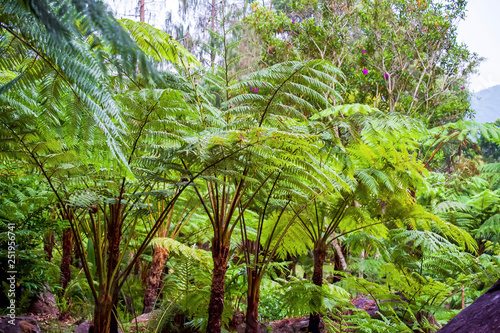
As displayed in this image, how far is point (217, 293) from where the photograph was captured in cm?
229

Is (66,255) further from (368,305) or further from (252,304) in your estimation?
(368,305)

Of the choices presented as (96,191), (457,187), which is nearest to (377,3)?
(457,187)

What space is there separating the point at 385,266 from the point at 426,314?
3.11ft

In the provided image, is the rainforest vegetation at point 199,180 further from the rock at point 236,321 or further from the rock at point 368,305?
the rock at point 368,305

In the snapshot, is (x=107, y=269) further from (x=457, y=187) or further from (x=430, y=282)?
(x=457, y=187)

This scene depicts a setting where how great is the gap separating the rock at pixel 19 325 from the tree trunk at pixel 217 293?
1.27 meters

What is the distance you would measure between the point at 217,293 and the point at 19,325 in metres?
1.37

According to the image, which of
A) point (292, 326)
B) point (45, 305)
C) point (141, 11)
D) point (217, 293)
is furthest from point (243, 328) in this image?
point (141, 11)

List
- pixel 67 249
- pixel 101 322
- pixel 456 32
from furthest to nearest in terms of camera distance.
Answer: pixel 456 32 < pixel 67 249 < pixel 101 322

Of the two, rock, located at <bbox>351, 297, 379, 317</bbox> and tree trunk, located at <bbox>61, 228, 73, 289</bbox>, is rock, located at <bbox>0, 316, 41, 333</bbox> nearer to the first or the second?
tree trunk, located at <bbox>61, 228, 73, 289</bbox>

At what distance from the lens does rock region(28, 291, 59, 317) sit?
3.54 m

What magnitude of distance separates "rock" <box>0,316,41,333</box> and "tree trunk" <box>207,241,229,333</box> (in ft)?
4.16

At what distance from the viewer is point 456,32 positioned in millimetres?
5559

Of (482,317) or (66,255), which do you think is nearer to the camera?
(482,317)
